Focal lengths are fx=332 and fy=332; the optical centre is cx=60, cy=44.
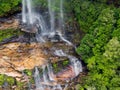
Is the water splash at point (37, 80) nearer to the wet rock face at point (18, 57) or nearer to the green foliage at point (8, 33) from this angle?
the wet rock face at point (18, 57)

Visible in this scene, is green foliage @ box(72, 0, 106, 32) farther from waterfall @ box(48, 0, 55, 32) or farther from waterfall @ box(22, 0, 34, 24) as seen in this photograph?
waterfall @ box(22, 0, 34, 24)

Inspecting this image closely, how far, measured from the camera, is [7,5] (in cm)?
2403

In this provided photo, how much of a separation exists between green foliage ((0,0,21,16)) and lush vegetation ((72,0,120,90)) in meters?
5.72

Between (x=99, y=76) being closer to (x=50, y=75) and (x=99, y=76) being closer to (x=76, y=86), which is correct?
(x=76, y=86)

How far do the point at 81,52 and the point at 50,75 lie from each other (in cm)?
252

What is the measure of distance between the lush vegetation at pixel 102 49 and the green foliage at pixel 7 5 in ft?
18.8

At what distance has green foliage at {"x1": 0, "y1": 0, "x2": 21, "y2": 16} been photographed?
24.0m

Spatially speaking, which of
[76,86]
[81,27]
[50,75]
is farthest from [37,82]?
[81,27]

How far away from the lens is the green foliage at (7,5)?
24.0 m

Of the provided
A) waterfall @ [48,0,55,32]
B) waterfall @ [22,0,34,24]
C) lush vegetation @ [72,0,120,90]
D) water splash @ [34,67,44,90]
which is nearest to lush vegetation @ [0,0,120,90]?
lush vegetation @ [72,0,120,90]

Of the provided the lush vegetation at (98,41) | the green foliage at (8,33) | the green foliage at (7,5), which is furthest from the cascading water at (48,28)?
the green foliage at (8,33)

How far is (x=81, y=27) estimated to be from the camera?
24.2 metres

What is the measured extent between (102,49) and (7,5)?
7.80 m

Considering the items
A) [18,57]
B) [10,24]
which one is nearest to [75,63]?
[18,57]
